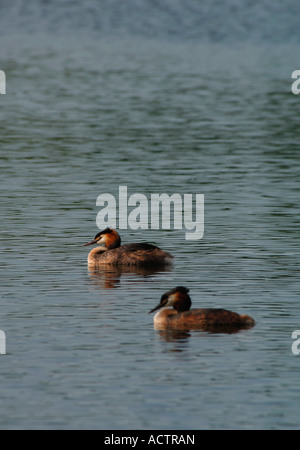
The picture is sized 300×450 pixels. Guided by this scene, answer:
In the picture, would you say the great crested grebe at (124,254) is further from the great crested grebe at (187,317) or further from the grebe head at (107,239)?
the great crested grebe at (187,317)

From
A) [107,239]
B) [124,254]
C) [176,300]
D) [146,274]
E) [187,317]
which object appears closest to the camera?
[187,317]

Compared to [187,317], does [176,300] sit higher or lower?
higher

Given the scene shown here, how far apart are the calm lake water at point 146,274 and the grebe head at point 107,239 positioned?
0.50 m

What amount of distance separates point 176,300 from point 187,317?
48 cm

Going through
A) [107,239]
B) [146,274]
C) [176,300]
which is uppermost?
[107,239]

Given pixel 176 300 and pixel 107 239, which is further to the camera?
pixel 107 239

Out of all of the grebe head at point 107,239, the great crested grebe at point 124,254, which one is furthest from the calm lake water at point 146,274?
the grebe head at point 107,239

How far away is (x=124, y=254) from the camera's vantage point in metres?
23.5

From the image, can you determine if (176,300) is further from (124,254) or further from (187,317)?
(124,254)

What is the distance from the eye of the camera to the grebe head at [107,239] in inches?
954

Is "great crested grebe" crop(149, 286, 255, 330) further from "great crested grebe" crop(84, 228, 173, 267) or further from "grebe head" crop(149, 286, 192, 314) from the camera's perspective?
"great crested grebe" crop(84, 228, 173, 267)

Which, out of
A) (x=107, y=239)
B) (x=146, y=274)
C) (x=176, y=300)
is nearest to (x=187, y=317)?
(x=176, y=300)

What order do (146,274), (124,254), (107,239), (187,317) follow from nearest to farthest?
(187,317)
(146,274)
(124,254)
(107,239)

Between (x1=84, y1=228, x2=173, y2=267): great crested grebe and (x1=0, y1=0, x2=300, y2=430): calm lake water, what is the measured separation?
344mm
